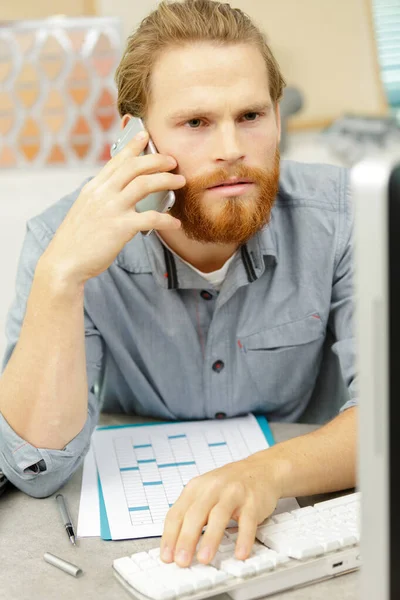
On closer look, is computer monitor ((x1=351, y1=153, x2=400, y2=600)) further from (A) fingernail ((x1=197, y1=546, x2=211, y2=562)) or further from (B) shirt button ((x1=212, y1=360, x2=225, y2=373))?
(B) shirt button ((x1=212, y1=360, x2=225, y2=373))

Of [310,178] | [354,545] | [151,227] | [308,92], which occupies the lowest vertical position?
[308,92]

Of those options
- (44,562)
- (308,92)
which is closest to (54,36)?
(308,92)

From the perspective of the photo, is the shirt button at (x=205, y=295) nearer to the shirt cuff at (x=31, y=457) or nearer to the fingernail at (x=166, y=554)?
the shirt cuff at (x=31, y=457)

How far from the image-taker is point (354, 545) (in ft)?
2.82

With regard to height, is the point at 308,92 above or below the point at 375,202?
below

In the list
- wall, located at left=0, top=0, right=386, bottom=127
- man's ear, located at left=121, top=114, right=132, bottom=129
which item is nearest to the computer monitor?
man's ear, located at left=121, top=114, right=132, bottom=129

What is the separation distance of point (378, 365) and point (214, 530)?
359mm

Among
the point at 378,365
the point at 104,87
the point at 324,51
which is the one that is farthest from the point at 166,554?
the point at 324,51

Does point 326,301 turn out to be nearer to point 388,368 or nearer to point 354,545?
point 354,545

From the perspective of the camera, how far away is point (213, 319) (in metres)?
1.28

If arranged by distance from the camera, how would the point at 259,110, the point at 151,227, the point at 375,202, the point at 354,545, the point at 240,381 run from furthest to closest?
the point at 240,381 → the point at 259,110 → the point at 151,227 → the point at 354,545 → the point at 375,202

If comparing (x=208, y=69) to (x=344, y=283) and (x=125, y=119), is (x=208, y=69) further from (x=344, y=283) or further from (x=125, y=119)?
(x=344, y=283)

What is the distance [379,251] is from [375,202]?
3 centimetres

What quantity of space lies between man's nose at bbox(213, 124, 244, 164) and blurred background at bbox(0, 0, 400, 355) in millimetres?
808
